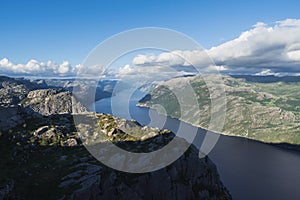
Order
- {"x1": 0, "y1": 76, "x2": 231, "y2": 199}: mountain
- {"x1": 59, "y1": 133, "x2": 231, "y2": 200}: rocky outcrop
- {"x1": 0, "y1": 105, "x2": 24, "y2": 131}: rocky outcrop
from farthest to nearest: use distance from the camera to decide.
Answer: {"x1": 0, "y1": 105, "x2": 24, "y2": 131}: rocky outcrop, {"x1": 59, "y1": 133, "x2": 231, "y2": 200}: rocky outcrop, {"x1": 0, "y1": 76, "x2": 231, "y2": 199}: mountain

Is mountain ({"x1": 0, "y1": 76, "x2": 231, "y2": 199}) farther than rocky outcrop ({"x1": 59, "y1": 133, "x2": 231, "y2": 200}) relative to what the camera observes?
No

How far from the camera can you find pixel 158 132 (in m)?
155

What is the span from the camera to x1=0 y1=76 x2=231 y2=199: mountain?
89562 millimetres

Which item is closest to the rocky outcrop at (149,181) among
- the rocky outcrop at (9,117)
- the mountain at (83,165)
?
the mountain at (83,165)

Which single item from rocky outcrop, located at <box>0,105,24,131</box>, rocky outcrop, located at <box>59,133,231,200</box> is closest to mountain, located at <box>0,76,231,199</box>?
rocky outcrop, located at <box>59,133,231,200</box>

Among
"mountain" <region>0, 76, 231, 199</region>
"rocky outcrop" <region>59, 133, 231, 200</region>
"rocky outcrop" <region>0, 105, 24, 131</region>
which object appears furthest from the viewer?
"rocky outcrop" <region>0, 105, 24, 131</region>

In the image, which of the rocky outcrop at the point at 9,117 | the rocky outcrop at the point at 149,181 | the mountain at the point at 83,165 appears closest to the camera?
the mountain at the point at 83,165

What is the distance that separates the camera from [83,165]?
10594cm

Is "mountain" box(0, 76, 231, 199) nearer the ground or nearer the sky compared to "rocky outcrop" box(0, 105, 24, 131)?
A: nearer the ground

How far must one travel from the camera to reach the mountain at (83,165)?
89.6 meters

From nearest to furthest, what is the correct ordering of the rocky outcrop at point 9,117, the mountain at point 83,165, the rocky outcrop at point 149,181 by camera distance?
1. the mountain at point 83,165
2. the rocky outcrop at point 149,181
3. the rocky outcrop at point 9,117

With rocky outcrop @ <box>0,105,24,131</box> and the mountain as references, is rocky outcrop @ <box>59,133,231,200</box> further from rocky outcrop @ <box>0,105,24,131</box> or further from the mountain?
rocky outcrop @ <box>0,105,24,131</box>

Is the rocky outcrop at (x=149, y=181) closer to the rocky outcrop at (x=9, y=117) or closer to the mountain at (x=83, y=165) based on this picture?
the mountain at (x=83, y=165)

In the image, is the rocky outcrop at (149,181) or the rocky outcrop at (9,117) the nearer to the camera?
the rocky outcrop at (149,181)
